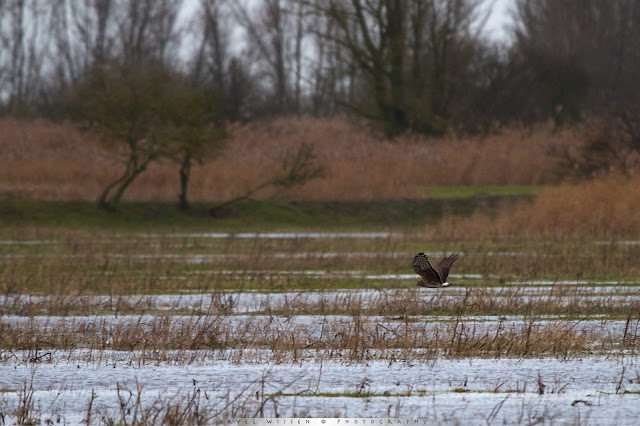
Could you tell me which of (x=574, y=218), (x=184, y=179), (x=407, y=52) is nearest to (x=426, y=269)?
(x=574, y=218)

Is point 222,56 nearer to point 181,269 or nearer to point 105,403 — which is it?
point 181,269

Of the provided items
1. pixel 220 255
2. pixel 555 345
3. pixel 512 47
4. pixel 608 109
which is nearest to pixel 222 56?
pixel 512 47

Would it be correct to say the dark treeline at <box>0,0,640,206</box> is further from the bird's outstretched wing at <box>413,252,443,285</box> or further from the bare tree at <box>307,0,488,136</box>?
the bird's outstretched wing at <box>413,252,443,285</box>

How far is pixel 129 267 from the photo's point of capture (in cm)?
1636

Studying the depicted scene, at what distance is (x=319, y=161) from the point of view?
32719mm

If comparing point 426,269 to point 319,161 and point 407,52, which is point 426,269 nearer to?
point 319,161

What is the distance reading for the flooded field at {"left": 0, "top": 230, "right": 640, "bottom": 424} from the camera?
6422 mm

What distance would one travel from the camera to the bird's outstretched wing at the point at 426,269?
281 inches

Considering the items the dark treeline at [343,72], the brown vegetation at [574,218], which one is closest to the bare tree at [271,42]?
the dark treeline at [343,72]

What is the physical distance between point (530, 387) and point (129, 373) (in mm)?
3040

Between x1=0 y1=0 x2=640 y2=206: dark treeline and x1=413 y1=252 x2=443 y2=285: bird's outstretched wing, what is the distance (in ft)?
67.3

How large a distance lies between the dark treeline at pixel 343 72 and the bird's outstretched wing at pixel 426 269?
67.3 feet

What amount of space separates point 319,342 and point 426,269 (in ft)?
6.29

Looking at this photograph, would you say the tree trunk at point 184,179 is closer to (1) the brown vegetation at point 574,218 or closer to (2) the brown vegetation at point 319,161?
(2) the brown vegetation at point 319,161
